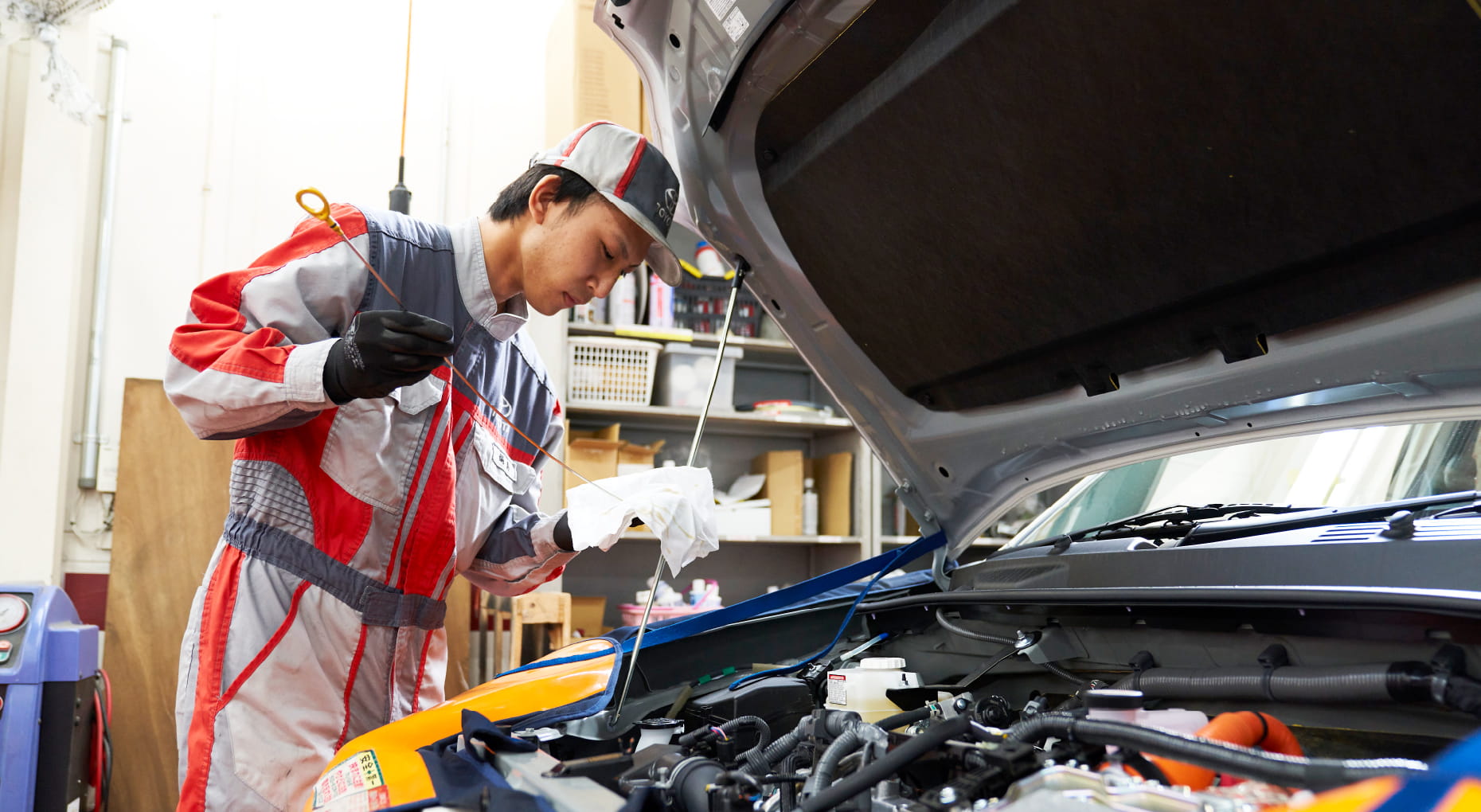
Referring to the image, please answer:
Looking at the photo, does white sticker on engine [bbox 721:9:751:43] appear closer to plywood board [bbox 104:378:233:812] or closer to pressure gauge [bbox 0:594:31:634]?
pressure gauge [bbox 0:594:31:634]

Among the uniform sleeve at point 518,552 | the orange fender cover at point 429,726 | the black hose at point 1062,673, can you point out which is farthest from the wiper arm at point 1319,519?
the uniform sleeve at point 518,552

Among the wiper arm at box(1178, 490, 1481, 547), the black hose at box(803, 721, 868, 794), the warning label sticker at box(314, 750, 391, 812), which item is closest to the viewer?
the black hose at box(803, 721, 868, 794)

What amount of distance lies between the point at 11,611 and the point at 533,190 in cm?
172

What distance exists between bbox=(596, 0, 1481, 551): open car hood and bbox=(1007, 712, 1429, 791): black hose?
1.60 feet

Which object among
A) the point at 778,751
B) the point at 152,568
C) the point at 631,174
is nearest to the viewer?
the point at 778,751

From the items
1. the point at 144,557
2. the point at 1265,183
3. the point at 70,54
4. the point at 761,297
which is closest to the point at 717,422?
the point at 144,557

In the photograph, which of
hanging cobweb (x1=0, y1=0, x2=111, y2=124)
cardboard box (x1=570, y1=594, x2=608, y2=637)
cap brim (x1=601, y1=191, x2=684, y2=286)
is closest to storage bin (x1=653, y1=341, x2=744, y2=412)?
cardboard box (x1=570, y1=594, x2=608, y2=637)

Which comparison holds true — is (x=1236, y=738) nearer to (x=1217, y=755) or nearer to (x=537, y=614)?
(x=1217, y=755)

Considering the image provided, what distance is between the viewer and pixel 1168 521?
1.35m

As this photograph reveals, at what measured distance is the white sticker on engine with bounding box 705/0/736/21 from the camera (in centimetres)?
101

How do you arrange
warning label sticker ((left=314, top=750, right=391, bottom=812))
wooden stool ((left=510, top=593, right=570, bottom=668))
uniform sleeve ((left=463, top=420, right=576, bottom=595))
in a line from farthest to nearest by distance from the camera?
wooden stool ((left=510, top=593, right=570, bottom=668)) → uniform sleeve ((left=463, top=420, right=576, bottom=595)) → warning label sticker ((left=314, top=750, right=391, bottom=812))

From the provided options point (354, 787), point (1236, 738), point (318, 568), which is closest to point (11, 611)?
point (318, 568)

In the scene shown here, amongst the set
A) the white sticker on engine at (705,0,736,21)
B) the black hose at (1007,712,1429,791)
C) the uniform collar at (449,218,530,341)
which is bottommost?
the black hose at (1007,712,1429,791)

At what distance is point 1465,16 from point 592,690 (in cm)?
116
